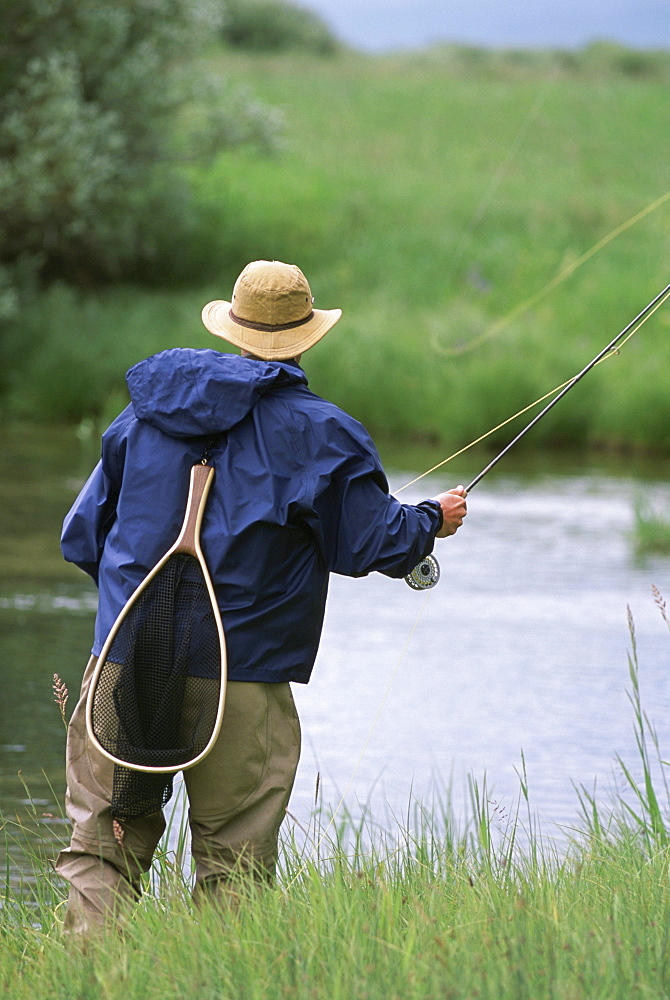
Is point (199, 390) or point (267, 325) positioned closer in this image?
point (199, 390)

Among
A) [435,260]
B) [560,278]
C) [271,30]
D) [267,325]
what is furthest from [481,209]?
[271,30]

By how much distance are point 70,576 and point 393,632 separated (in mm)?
2032

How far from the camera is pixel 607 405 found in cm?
1425

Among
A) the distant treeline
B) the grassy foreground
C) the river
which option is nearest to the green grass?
the distant treeline

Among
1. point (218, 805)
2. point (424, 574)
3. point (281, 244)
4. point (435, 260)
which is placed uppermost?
point (281, 244)

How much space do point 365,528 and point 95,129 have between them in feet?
43.0

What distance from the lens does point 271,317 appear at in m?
3.09

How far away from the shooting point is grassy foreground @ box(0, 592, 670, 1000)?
2.37m

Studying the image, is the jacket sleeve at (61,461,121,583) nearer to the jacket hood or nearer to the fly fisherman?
the fly fisherman

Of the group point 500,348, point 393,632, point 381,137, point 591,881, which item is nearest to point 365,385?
point 500,348

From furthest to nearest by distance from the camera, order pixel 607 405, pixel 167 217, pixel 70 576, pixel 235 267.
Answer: pixel 235 267 < pixel 167 217 < pixel 607 405 < pixel 70 576

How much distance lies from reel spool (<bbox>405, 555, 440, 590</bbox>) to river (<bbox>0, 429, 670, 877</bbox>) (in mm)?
738

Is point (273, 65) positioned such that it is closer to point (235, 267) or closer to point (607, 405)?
point (235, 267)

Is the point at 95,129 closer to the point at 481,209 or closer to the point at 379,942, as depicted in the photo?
the point at 481,209
